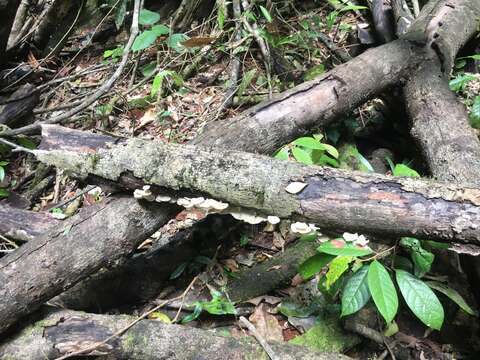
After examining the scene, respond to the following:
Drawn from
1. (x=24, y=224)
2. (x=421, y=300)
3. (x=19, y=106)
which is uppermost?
(x=19, y=106)

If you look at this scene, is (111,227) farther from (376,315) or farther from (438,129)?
(438,129)

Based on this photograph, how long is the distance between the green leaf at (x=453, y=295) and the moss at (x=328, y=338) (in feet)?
1.55

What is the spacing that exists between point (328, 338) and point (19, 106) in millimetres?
3356

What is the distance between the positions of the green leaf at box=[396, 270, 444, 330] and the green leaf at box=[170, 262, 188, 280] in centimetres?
128

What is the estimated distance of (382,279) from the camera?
6.57ft

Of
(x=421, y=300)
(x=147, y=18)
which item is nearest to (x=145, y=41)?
(x=147, y=18)

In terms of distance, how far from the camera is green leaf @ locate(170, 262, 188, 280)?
9.07 ft

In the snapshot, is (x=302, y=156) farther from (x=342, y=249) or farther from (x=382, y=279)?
(x=382, y=279)

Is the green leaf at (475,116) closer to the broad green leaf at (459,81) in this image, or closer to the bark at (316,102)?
the broad green leaf at (459,81)

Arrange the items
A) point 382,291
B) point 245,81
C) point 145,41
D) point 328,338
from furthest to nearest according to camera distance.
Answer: point 245,81 < point 145,41 < point 328,338 < point 382,291

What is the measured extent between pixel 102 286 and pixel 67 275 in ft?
1.35

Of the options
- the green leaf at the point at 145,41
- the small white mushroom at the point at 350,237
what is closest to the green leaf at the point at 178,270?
the small white mushroom at the point at 350,237

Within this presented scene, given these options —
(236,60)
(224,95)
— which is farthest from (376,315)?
(236,60)

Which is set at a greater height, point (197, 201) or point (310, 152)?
point (197, 201)
